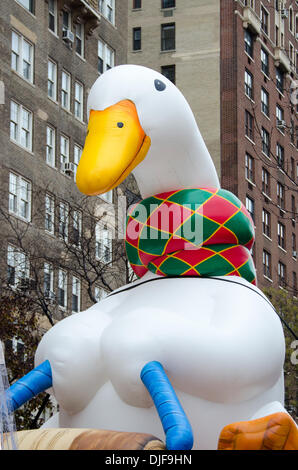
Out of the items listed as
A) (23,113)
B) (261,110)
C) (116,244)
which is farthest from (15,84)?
(261,110)

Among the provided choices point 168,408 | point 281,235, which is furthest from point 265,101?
point 168,408

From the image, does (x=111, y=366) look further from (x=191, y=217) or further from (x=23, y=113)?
(x=23, y=113)

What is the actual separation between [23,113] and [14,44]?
200 centimetres

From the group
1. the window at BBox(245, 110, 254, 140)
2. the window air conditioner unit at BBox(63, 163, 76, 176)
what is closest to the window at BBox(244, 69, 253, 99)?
the window at BBox(245, 110, 254, 140)

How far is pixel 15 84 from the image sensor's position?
27.3 metres

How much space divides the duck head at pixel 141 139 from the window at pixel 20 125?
20.1m

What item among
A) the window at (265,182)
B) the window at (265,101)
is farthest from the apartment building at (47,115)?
the window at (265,101)

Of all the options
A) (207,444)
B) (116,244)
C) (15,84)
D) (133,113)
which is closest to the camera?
(207,444)

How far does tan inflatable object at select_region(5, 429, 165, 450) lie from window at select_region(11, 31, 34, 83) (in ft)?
75.0

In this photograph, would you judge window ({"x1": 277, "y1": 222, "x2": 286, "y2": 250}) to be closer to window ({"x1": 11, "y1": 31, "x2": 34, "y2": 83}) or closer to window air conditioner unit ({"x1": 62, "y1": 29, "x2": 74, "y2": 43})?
window air conditioner unit ({"x1": 62, "y1": 29, "x2": 74, "y2": 43})

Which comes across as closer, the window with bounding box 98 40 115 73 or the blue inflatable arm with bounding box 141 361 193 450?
the blue inflatable arm with bounding box 141 361 193 450

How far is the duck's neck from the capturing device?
6898 millimetres

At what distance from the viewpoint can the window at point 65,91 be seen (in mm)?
29984

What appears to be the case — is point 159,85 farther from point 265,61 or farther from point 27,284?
point 265,61
